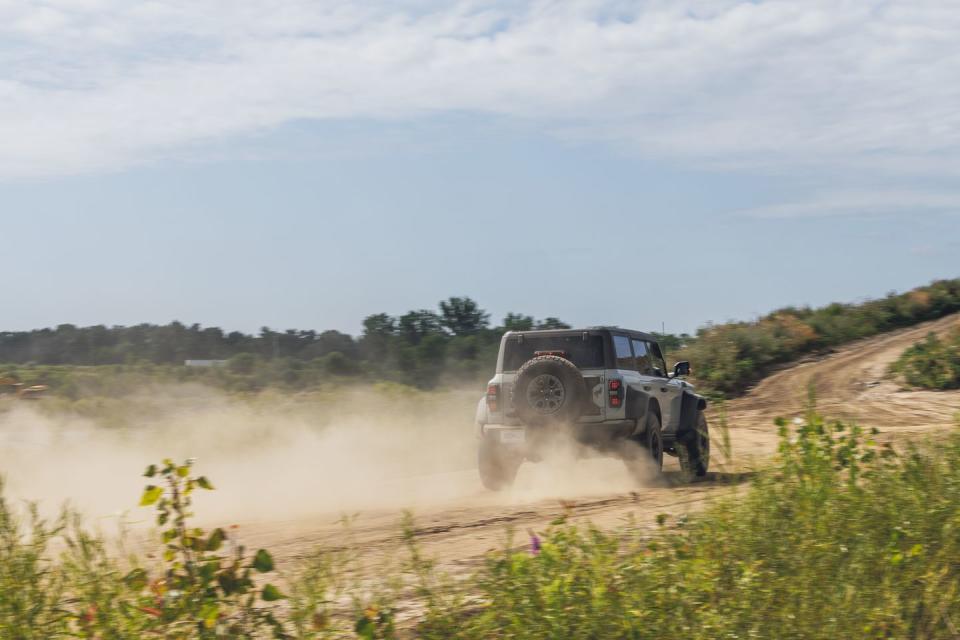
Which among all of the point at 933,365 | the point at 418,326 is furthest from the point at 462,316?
the point at 933,365

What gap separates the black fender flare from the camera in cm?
1384

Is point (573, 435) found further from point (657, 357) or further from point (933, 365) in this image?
point (933, 365)

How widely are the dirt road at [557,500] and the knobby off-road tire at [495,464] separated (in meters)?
0.17

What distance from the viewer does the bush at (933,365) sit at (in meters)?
22.1

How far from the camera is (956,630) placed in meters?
5.63

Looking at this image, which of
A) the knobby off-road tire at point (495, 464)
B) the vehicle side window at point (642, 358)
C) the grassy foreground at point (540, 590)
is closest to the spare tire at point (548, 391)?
the knobby off-road tire at point (495, 464)

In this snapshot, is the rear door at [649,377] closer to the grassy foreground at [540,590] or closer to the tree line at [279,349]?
the grassy foreground at [540,590]

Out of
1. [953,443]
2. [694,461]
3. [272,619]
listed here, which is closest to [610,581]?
[272,619]

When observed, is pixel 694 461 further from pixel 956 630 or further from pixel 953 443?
pixel 956 630

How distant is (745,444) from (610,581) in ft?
40.6

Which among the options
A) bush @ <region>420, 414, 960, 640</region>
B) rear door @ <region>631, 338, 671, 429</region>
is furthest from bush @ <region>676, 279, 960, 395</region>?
bush @ <region>420, 414, 960, 640</region>

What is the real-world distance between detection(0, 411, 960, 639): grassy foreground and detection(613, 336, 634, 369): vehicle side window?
596 cm

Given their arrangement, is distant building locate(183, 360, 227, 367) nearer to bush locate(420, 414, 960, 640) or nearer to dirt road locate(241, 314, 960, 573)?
dirt road locate(241, 314, 960, 573)

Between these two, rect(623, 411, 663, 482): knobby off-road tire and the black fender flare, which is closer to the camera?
rect(623, 411, 663, 482): knobby off-road tire
